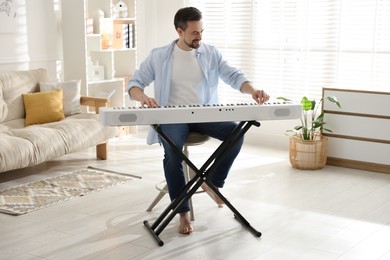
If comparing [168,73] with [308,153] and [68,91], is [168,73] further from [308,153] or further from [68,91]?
[68,91]

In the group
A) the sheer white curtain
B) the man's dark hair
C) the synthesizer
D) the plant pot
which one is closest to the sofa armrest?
the sheer white curtain

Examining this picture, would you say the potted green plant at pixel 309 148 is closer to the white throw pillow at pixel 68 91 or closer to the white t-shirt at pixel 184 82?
the white t-shirt at pixel 184 82

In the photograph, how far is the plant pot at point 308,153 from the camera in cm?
496

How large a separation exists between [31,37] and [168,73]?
A: 246 cm

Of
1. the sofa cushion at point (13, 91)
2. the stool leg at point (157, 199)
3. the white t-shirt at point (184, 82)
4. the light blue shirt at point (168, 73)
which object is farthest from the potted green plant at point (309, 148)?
the sofa cushion at point (13, 91)

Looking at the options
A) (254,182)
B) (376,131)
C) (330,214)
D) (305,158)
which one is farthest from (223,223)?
(376,131)

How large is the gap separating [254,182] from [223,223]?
1.02 metres

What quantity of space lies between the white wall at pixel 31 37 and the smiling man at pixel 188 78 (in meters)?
2.15

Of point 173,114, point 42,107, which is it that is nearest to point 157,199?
point 173,114

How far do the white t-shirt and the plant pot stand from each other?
153cm

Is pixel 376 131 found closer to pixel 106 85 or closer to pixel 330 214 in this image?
pixel 330 214

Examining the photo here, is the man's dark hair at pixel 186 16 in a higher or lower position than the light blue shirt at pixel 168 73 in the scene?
higher

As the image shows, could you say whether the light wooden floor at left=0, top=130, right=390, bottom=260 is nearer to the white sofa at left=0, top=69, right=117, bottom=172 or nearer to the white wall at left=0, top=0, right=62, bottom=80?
the white sofa at left=0, top=69, right=117, bottom=172

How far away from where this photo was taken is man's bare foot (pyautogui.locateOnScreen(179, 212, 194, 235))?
346cm
